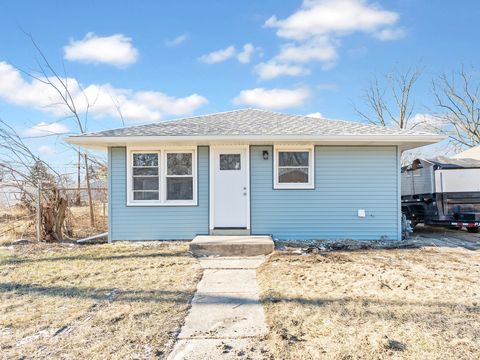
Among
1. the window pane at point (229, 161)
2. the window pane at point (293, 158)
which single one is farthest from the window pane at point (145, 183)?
the window pane at point (293, 158)

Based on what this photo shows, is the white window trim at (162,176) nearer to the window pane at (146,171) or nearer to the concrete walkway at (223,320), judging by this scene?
the window pane at (146,171)

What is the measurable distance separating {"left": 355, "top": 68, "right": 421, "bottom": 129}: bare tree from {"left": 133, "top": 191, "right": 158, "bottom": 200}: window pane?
22564 millimetres

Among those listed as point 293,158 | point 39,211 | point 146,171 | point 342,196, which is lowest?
point 39,211

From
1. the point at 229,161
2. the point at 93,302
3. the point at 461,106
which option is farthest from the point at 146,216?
the point at 461,106

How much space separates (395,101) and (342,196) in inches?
870

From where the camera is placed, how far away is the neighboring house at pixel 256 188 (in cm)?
789

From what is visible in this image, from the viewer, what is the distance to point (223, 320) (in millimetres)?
3389

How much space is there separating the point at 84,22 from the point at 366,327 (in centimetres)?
1150

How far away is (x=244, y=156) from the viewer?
26.0ft

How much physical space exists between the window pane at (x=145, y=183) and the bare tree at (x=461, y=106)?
21.8 meters

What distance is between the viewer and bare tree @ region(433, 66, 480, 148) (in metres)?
23.0

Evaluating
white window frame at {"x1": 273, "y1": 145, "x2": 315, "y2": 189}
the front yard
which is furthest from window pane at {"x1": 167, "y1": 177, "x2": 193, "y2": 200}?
white window frame at {"x1": 273, "y1": 145, "x2": 315, "y2": 189}

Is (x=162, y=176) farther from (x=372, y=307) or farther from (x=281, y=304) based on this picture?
(x=372, y=307)

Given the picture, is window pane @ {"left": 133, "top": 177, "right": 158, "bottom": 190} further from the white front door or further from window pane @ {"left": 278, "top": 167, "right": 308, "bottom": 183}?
window pane @ {"left": 278, "top": 167, "right": 308, "bottom": 183}
